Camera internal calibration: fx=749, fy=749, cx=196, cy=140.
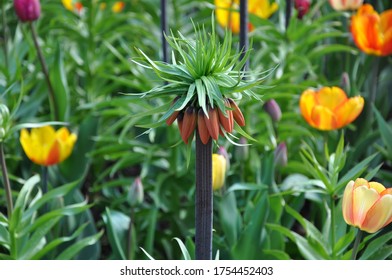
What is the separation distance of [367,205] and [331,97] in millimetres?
509

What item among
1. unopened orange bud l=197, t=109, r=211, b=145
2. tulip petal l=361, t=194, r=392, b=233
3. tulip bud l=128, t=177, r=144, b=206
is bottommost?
tulip bud l=128, t=177, r=144, b=206

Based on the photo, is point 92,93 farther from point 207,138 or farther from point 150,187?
point 207,138

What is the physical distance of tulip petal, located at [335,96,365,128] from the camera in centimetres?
155

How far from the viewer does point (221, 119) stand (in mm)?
952

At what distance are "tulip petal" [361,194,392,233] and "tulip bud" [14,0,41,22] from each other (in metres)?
0.94

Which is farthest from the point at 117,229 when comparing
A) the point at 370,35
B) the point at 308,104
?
the point at 370,35

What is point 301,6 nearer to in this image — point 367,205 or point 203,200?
point 367,205

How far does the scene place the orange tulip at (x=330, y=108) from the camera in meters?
1.55

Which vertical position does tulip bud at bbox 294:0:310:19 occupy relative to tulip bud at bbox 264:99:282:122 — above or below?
above

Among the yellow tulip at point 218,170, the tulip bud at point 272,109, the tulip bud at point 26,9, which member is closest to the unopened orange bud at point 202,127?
the yellow tulip at point 218,170

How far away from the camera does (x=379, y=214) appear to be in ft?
3.75

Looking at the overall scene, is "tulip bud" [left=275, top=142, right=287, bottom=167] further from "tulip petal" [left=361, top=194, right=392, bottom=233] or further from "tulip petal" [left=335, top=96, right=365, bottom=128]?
"tulip petal" [left=361, top=194, right=392, bottom=233]

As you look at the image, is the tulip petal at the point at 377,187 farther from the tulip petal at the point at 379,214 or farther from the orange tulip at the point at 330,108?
the orange tulip at the point at 330,108

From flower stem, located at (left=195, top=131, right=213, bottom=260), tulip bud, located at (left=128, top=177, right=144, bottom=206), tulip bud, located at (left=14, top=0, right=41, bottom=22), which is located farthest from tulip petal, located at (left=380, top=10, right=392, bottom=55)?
flower stem, located at (left=195, top=131, right=213, bottom=260)
